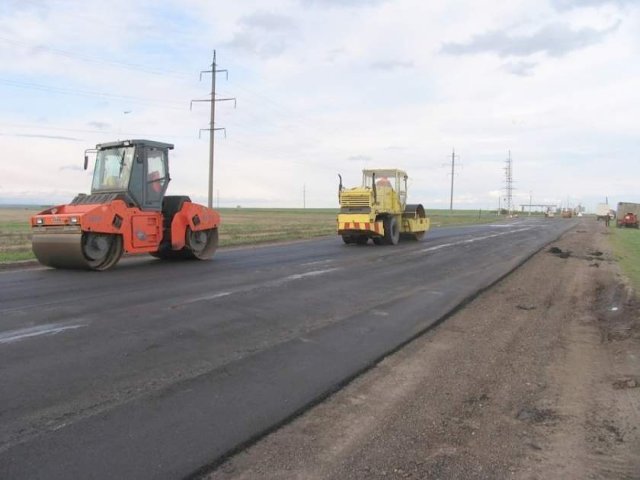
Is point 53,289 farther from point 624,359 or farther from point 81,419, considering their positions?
point 624,359

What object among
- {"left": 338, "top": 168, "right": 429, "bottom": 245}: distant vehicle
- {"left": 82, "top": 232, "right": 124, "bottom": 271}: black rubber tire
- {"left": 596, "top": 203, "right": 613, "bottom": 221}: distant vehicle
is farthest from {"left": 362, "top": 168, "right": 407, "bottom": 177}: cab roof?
{"left": 596, "top": 203, "right": 613, "bottom": 221}: distant vehicle

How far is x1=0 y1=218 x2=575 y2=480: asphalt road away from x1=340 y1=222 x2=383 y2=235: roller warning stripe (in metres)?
9.86

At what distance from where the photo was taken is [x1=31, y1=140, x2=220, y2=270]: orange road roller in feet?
43.7

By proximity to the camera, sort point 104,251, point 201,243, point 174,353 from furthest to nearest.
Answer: point 201,243 → point 104,251 → point 174,353

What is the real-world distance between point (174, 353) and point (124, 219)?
8469mm

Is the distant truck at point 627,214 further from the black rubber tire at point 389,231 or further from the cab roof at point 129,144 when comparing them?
the cab roof at point 129,144

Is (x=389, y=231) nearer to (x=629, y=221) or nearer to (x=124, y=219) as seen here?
(x=124, y=219)

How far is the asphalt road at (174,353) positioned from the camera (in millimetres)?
4004

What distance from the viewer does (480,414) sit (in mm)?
4762

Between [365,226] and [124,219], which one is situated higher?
[124,219]

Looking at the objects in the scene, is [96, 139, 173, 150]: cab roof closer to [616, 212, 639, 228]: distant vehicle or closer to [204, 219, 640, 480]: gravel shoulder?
[204, 219, 640, 480]: gravel shoulder

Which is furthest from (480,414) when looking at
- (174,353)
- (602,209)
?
(602,209)

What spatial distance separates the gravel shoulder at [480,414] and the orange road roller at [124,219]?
8700 mm

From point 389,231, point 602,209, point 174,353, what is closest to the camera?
point 174,353
